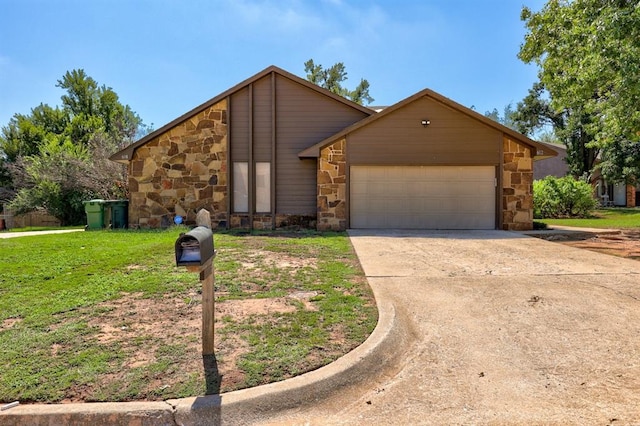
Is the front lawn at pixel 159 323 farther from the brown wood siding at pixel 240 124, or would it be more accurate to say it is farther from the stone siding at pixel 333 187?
the brown wood siding at pixel 240 124

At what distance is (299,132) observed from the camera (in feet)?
43.1

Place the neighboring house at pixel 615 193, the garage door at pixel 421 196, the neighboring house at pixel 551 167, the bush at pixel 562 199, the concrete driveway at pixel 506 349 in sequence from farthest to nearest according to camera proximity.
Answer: the neighboring house at pixel 551 167 → the neighboring house at pixel 615 193 → the bush at pixel 562 199 → the garage door at pixel 421 196 → the concrete driveway at pixel 506 349

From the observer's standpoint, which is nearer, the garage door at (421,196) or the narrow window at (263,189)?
the garage door at (421,196)

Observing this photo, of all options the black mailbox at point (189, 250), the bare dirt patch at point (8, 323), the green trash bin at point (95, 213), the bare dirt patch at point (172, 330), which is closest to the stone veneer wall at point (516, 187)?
the bare dirt patch at point (172, 330)

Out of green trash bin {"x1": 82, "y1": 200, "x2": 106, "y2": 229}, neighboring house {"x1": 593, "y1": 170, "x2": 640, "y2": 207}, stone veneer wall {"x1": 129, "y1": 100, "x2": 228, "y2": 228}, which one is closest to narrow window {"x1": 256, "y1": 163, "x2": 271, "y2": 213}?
stone veneer wall {"x1": 129, "y1": 100, "x2": 228, "y2": 228}

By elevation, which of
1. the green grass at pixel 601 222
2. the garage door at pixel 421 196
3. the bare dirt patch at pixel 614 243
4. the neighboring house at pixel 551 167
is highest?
the neighboring house at pixel 551 167

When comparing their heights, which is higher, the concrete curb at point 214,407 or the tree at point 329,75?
the tree at point 329,75

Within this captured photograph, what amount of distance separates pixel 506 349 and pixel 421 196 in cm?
924

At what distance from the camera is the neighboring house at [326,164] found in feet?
40.2

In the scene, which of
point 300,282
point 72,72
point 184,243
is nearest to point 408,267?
point 300,282

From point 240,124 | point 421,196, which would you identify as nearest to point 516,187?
point 421,196

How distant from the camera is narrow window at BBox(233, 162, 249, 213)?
43.2 ft

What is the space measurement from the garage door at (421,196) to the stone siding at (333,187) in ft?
1.05

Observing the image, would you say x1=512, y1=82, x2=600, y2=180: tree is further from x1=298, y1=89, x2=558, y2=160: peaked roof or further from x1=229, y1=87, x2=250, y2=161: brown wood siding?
x1=229, y1=87, x2=250, y2=161: brown wood siding
